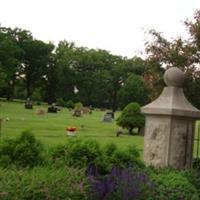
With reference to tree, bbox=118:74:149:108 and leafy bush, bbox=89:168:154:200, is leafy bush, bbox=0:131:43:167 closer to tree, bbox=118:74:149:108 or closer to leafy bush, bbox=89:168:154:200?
leafy bush, bbox=89:168:154:200

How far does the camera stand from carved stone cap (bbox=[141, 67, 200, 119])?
30.9ft

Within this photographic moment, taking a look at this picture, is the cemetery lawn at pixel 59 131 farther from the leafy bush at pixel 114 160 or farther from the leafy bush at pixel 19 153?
the leafy bush at pixel 19 153

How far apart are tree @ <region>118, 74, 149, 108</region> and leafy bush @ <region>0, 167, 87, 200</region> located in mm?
86860

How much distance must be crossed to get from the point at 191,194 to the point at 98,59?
97840mm

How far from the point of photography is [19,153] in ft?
23.8

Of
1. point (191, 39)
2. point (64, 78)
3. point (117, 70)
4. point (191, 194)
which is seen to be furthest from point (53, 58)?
point (191, 194)

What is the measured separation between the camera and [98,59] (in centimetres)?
10506

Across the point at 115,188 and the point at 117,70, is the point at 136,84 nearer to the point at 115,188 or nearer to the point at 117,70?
the point at 117,70

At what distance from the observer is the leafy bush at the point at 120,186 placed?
6711 millimetres

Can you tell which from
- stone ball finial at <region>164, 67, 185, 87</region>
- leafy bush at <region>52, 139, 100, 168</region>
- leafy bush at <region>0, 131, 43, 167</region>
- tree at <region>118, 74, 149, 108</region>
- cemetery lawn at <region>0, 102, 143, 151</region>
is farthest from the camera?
tree at <region>118, 74, 149, 108</region>

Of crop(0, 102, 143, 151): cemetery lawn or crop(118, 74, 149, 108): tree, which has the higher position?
crop(118, 74, 149, 108): tree

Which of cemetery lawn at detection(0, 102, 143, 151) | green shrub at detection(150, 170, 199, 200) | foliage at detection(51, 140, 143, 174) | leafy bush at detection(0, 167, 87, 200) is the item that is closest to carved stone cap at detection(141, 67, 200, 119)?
green shrub at detection(150, 170, 199, 200)

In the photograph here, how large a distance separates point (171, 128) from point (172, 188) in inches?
81.9

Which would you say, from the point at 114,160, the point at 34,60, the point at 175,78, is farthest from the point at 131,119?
the point at 34,60
